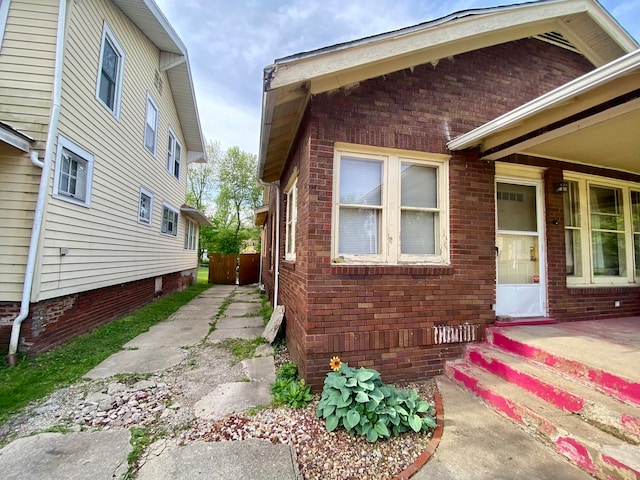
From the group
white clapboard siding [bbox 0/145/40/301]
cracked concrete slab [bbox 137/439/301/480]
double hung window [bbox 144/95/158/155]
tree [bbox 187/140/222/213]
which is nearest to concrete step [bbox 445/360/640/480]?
cracked concrete slab [bbox 137/439/301/480]

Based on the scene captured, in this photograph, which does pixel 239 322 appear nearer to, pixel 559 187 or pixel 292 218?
pixel 292 218

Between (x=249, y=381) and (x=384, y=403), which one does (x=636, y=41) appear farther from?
(x=249, y=381)

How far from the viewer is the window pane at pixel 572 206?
459 cm

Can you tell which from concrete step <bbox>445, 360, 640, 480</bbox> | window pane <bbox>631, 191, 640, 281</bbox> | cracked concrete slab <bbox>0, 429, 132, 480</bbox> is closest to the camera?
concrete step <bbox>445, 360, 640, 480</bbox>

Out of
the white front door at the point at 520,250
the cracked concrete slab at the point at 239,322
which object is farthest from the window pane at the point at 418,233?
the cracked concrete slab at the point at 239,322

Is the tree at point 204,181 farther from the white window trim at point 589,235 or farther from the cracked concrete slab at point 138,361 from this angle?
the white window trim at point 589,235

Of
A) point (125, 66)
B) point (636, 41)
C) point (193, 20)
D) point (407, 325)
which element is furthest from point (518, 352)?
point (193, 20)

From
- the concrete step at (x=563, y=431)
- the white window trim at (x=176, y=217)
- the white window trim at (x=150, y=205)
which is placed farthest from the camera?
the white window trim at (x=176, y=217)

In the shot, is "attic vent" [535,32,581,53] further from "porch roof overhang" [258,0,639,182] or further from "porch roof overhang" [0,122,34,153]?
"porch roof overhang" [0,122,34,153]

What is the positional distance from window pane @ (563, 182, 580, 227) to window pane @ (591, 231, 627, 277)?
46 cm

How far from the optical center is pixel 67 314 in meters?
4.87

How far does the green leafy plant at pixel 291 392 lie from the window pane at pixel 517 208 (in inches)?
135

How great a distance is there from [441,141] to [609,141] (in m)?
2.02

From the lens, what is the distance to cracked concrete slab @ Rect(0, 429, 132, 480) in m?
2.01
